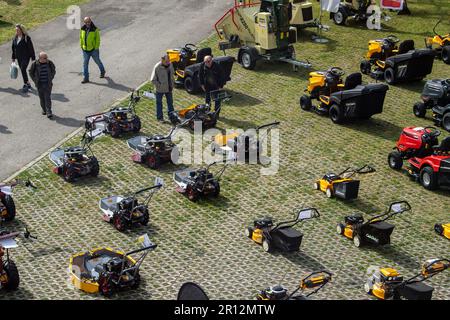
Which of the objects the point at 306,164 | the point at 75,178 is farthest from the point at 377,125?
the point at 75,178

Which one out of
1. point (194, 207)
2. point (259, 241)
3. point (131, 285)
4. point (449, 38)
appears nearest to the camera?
point (131, 285)

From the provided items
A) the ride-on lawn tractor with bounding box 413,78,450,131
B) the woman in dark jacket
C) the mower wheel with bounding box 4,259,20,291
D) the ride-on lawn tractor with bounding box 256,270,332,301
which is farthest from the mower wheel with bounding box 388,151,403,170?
the woman in dark jacket

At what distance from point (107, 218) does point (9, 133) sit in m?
6.17

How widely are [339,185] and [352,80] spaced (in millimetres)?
5587

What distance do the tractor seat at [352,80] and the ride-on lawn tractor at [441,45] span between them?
228 inches

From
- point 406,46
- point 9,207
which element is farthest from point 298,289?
point 406,46

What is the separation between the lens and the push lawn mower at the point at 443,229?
1623cm

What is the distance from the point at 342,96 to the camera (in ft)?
71.3

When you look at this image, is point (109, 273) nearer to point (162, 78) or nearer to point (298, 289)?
point (298, 289)

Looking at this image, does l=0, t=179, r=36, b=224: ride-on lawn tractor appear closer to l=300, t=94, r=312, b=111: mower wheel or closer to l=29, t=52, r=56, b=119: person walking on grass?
l=29, t=52, r=56, b=119: person walking on grass

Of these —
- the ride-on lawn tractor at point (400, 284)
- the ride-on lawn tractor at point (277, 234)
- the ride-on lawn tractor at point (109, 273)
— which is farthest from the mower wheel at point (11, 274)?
the ride-on lawn tractor at point (400, 284)

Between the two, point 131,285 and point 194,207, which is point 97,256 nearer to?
point 131,285

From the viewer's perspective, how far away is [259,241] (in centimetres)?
1577
